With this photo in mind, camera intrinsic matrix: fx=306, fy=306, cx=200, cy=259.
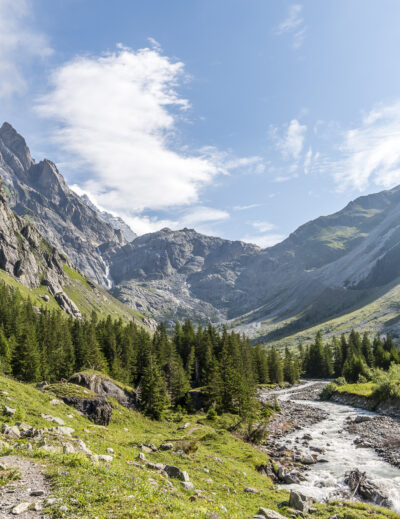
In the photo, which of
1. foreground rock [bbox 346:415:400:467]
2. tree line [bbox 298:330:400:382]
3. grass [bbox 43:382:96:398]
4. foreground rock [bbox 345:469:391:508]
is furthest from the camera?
tree line [bbox 298:330:400:382]

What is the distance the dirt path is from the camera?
10547mm

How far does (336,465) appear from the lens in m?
35.0

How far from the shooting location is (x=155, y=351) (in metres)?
80.2

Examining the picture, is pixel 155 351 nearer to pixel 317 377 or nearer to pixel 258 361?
pixel 258 361

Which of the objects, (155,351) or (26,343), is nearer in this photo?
(26,343)

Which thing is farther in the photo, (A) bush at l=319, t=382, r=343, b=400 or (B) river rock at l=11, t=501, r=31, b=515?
(A) bush at l=319, t=382, r=343, b=400

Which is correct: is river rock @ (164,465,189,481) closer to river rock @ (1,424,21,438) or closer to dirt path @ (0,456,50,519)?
dirt path @ (0,456,50,519)

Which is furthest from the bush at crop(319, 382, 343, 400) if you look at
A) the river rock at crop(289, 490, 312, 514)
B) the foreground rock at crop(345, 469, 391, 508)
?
the river rock at crop(289, 490, 312, 514)

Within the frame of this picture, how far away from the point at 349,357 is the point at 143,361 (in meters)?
96.9

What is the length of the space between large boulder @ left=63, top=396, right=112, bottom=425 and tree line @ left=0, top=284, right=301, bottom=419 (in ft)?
49.1

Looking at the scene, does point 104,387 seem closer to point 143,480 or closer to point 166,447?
point 166,447

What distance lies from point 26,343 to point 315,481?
60.6 meters

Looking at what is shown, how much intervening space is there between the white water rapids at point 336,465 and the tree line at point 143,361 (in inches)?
557

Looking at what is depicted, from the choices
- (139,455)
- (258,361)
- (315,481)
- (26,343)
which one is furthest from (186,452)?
(258,361)
